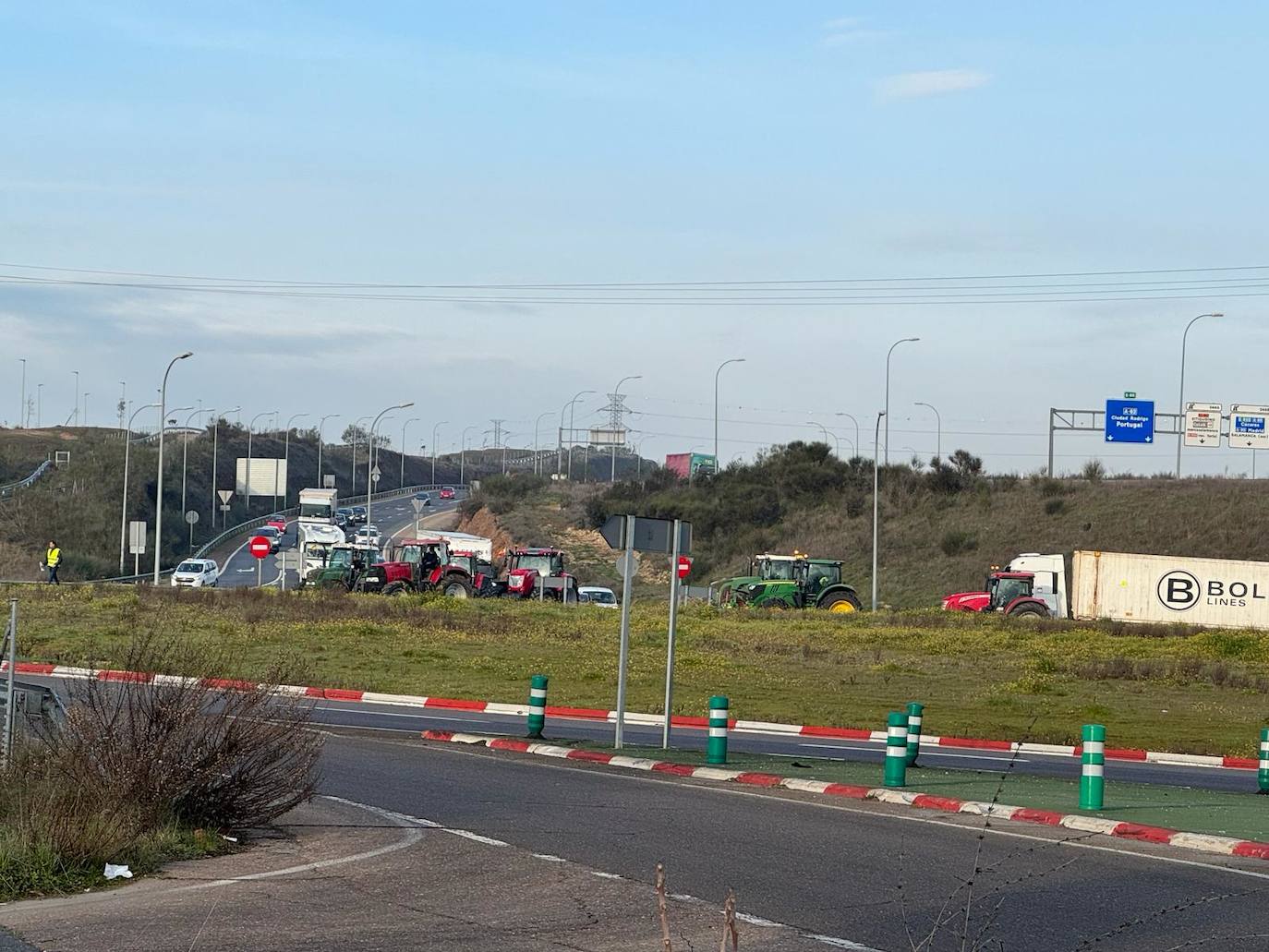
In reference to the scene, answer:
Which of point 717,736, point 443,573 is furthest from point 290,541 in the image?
point 717,736

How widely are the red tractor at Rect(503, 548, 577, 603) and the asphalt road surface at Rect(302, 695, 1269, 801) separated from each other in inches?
1275

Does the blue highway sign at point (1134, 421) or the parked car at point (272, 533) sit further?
the parked car at point (272, 533)

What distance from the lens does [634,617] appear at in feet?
163

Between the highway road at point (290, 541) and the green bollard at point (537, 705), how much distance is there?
37.6 metres

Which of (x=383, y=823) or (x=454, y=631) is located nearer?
(x=383, y=823)

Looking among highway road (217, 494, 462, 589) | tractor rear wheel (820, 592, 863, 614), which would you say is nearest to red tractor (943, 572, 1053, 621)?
tractor rear wheel (820, 592, 863, 614)

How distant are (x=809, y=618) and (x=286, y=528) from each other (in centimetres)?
7301

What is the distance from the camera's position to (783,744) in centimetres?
2242

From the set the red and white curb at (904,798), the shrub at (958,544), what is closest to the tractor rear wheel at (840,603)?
the shrub at (958,544)

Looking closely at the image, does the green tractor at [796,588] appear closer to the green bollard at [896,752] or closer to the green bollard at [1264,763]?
the green bollard at [1264,763]

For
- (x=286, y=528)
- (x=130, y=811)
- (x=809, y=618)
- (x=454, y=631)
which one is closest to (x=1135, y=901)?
(x=130, y=811)

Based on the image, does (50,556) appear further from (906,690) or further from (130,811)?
(130,811)

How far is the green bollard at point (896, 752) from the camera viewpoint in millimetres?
15531

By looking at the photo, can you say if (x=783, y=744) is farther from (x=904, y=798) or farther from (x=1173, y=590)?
(x=1173, y=590)
